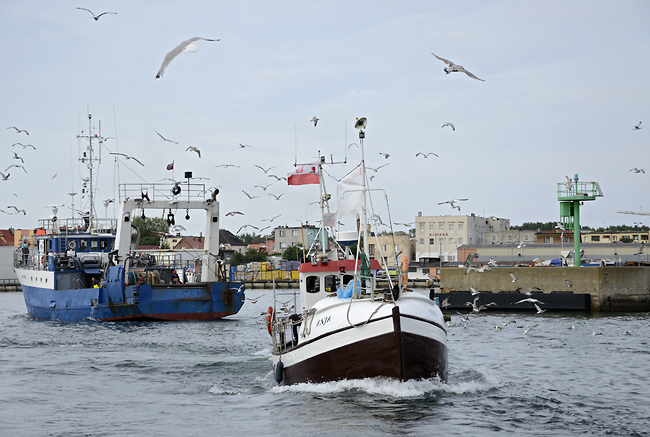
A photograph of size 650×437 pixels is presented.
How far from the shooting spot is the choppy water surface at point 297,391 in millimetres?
17734

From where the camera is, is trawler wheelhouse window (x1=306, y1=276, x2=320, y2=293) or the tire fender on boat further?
trawler wheelhouse window (x1=306, y1=276, x2=320, y2=293)

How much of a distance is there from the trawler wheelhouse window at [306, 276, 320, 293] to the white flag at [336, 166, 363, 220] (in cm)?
325

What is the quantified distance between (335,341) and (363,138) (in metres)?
5.26

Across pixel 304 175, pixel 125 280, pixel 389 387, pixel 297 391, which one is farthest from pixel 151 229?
pixel 389 387

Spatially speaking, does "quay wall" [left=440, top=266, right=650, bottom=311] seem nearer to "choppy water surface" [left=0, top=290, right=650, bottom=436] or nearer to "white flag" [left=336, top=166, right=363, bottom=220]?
"choppy water surface" [left=0, top=290, right=650, bottom=436]

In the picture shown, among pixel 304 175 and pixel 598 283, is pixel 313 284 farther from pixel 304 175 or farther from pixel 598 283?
pixel 598 283

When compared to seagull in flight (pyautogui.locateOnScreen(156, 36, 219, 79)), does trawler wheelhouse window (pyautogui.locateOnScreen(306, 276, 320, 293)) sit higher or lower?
lower

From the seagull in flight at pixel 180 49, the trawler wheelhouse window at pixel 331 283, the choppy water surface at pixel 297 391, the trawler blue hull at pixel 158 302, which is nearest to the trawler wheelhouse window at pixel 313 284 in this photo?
the trawler wheelhouse window at pixel 331 283

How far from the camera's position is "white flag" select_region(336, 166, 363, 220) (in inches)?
821

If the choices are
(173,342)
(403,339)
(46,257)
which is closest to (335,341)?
(403,339)

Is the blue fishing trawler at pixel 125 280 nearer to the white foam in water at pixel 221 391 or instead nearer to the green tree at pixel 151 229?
the white foam in water at pixel 221 391

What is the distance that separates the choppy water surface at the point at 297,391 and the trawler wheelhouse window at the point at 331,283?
3.36m

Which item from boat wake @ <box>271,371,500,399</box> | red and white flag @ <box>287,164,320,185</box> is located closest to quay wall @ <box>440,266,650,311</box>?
red and white flag @ <box>287,164,320,185</box>

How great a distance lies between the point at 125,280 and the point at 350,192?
2548 centimetres
